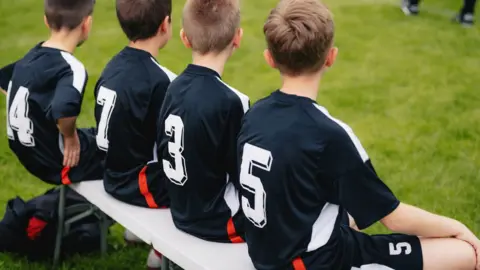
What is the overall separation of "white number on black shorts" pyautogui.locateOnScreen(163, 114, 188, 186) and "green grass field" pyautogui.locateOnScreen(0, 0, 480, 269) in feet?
3.26

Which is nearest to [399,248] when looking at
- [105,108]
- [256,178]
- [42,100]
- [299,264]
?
[299,264]

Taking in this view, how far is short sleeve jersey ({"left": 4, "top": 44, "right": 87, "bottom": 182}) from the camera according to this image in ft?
10.9

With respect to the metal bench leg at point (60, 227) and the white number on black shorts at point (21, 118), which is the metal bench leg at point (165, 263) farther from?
the white number on black shorts at point (21, 118)

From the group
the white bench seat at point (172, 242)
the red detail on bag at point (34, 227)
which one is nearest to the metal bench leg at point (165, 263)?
the white bench seat at point (172, 242)

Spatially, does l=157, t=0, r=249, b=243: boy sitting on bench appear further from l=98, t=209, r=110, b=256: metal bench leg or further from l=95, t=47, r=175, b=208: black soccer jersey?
l=98, t=209, r=110, b=256: metal bench leg

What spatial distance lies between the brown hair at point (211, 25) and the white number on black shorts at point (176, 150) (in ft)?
0.99

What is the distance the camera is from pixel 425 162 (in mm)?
4867

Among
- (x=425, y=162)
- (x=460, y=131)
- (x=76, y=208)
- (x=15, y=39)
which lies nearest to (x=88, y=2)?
(x=76, y=208)

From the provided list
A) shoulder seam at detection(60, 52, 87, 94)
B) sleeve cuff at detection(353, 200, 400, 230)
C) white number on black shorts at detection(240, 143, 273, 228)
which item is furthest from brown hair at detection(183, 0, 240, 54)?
sleeve cuff at detection(353, 200, 400, 230)

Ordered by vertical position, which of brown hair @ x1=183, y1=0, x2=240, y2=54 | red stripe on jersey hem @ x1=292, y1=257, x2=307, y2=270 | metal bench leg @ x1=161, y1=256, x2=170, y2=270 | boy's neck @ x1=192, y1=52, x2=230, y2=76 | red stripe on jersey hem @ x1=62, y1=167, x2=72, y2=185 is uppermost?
brown hair @ x1=183, y1=0, x2=240, y2=54

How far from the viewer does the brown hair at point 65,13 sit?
3500 mm

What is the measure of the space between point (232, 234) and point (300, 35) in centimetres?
86

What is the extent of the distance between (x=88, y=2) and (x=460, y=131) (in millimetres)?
2907

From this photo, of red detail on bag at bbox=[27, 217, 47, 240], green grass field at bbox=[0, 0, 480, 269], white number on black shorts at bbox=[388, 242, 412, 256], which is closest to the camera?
white number on black shorts at bbox=[388, 242, 412, 256]
